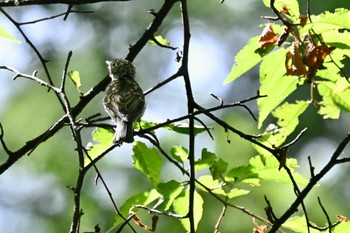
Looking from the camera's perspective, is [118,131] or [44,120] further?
[44,120]

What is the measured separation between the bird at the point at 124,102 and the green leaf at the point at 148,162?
58 mm

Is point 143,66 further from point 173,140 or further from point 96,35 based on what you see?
point 173,140

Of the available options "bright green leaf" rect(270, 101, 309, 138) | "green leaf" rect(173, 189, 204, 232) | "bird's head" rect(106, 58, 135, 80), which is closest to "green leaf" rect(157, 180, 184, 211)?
"green leaf" rect(173, 189, 204, 232)

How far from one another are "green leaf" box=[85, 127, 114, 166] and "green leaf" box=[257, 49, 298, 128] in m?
0.45

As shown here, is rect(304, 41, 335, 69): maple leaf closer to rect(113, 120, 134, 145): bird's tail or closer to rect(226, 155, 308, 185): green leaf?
rect(226, 155, 308, 185): green leaf

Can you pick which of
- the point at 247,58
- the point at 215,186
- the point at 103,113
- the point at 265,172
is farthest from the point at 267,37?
the point at 103,113

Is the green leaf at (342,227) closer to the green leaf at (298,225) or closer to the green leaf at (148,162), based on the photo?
the green leaf at (298,225)

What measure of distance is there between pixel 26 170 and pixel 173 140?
179 cm

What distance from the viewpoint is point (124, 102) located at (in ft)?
8.93

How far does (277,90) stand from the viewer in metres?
1.96

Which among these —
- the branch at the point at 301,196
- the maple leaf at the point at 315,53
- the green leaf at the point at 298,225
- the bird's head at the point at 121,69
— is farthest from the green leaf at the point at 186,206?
the bird's head at the point at 121,69

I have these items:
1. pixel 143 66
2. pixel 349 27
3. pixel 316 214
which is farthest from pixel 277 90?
pixel 143 66

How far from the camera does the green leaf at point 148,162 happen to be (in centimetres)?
213

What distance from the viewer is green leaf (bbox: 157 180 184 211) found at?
2.04 metres
